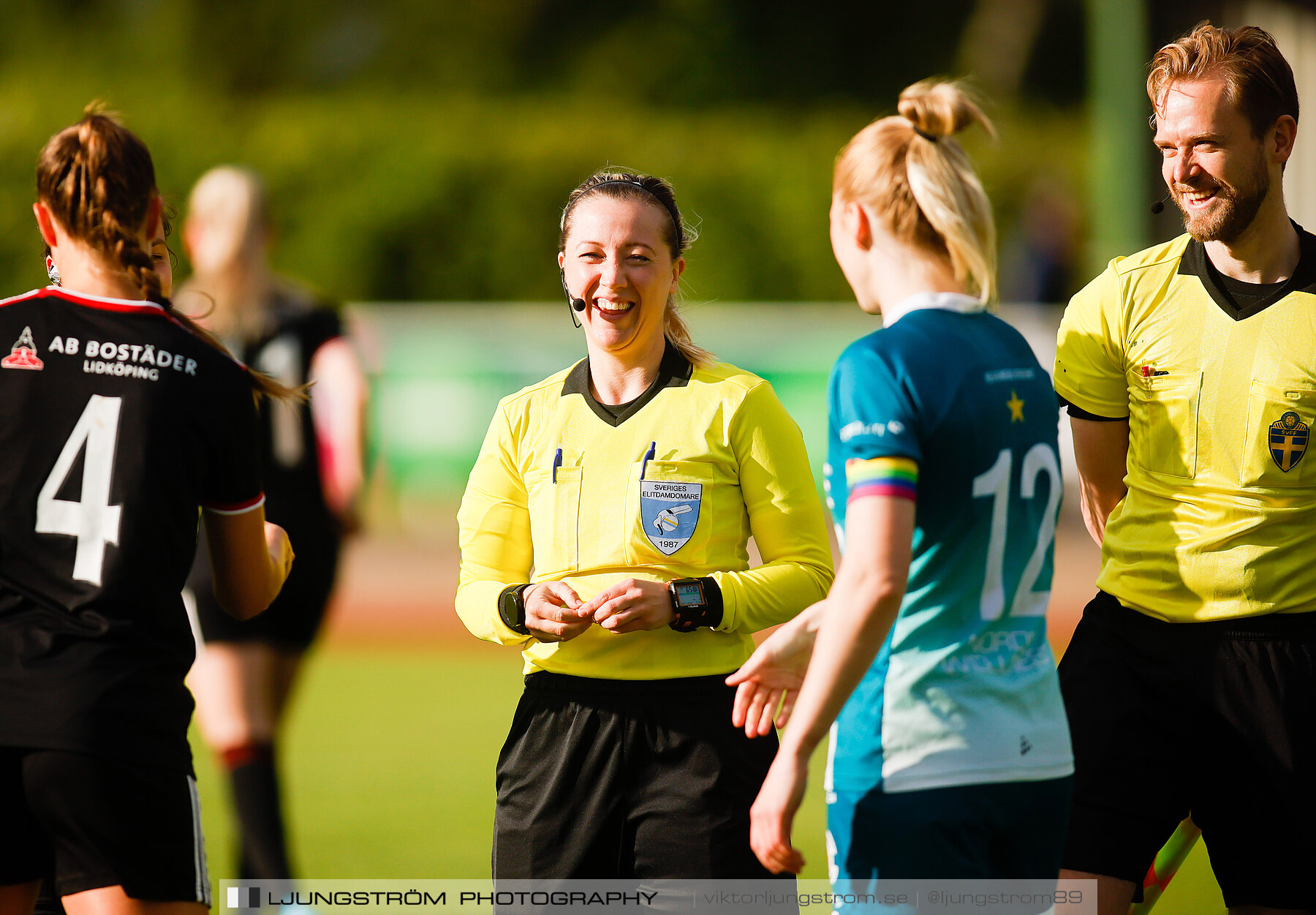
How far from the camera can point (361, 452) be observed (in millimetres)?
5258

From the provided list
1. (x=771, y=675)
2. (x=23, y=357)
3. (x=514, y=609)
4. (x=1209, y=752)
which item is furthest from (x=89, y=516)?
(x=1209, y=752)

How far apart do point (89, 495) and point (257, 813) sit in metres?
2.27

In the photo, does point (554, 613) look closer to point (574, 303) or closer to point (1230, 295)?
point (574, 303)

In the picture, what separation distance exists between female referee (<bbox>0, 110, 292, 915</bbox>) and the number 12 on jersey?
1498 mm

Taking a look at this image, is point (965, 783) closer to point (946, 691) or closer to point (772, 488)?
point (946, 691)

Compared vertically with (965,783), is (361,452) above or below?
above

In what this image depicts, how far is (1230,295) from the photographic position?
336 centimetres

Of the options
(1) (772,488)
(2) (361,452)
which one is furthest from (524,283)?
(1) (772,488)

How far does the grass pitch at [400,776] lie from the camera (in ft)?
18.1

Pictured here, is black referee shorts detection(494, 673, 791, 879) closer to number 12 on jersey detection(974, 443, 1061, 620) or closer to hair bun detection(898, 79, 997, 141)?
number 12 on jersey detection(974, 443, 1061, 620)

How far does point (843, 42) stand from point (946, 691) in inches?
1056

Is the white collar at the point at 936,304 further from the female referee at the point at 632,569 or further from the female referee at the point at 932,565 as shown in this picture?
the female referee at the point at 632,569

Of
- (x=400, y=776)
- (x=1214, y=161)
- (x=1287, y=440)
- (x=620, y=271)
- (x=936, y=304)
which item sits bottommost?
(x=400, y=776)

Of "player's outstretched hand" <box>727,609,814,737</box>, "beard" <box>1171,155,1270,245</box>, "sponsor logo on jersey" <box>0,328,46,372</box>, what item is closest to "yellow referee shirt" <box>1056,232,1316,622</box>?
"beard" <box>1171,155,1270,245</box>
